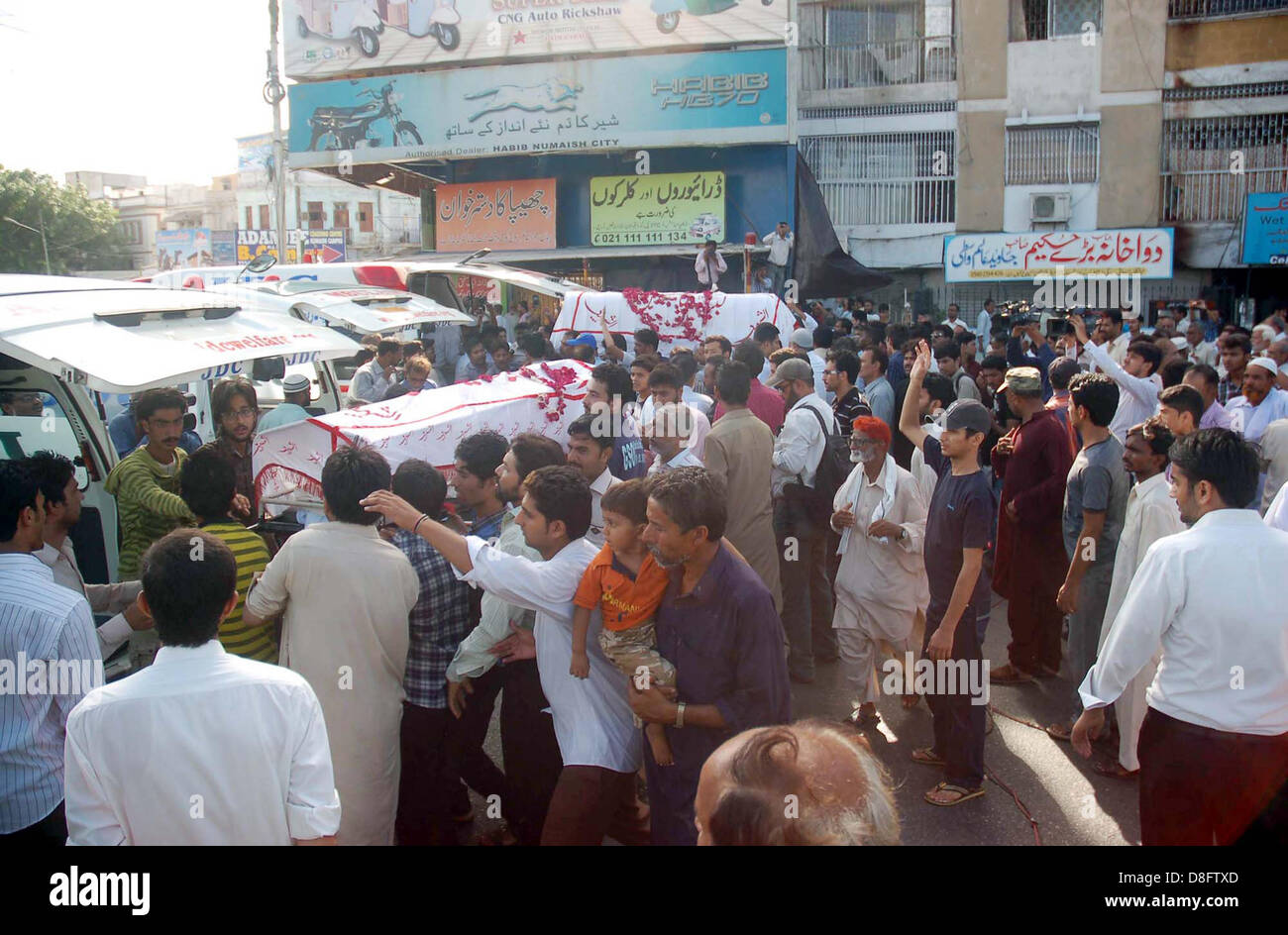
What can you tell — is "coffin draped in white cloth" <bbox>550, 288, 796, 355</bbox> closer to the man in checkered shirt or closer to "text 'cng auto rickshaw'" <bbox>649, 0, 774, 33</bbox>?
the man in checkered shirt

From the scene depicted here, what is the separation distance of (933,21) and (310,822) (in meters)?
20.2

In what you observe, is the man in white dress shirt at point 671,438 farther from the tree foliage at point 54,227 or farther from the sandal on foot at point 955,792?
the tree foliage at point 54,227

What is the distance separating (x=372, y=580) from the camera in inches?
134

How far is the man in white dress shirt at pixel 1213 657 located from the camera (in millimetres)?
2840

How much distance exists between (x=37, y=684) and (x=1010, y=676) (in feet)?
15.9

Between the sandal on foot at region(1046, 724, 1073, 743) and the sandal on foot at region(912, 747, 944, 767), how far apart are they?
68 centimetres

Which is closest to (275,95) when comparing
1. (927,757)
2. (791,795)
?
(927,757)

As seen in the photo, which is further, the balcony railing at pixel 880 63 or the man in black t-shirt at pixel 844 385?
the balcony railing at pixel 880 63

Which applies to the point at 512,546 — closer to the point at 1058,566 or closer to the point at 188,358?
the point at 188,358

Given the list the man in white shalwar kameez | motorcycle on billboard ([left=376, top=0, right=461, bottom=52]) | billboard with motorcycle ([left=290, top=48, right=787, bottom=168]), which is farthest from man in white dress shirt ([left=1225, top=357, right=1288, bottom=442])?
motorcycle on billboard ([left=376, top=0, right=461, bottom=52])

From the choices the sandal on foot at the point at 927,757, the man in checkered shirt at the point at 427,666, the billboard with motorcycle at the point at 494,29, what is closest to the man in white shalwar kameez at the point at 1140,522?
the sandal on foot at the point at 927,757

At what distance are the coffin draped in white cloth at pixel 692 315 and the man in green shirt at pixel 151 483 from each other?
501cm

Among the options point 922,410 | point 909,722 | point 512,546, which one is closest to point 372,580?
point 512,546

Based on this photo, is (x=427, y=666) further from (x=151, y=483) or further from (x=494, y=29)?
(x=494, y=29)
